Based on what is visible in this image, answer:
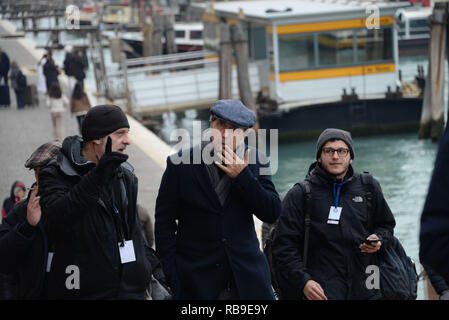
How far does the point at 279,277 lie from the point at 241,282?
1.93ft

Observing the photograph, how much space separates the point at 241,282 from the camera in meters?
4.03

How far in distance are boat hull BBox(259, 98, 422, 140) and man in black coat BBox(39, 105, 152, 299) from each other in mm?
18317

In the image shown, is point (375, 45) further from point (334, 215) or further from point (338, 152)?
point (334, 215)

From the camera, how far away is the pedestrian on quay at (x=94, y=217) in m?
3.60

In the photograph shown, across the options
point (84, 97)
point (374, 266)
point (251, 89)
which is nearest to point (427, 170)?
point (251, 89)

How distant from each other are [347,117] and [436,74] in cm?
266

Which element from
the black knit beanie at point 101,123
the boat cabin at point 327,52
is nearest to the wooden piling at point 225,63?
the boat cabin at point 327,52

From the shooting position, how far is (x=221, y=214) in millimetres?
4062

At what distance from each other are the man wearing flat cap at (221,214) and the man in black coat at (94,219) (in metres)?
0.33

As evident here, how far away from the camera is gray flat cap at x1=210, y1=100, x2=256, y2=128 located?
3.99 metres

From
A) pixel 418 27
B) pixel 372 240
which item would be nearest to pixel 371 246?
pixel 372 240

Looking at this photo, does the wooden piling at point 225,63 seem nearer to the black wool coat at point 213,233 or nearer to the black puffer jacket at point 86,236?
Answer: the black wool coat at point 213,233

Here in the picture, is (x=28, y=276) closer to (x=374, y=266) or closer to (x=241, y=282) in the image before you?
(x=241, y=282)

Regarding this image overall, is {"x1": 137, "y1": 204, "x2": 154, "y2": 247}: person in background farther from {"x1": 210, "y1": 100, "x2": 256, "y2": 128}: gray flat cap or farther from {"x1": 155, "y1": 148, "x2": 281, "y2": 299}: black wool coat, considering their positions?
{"x1": 210, "y1": 100, "x2": 256, "y2": 128}: gray flat cap
